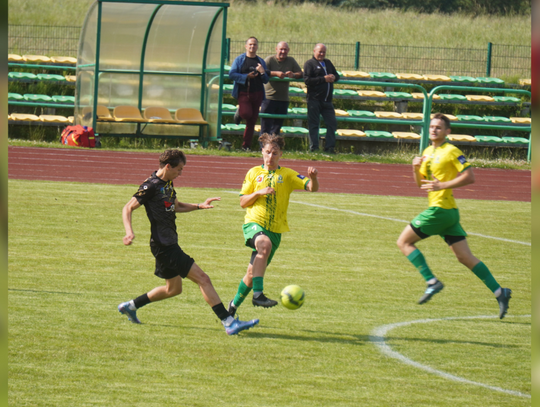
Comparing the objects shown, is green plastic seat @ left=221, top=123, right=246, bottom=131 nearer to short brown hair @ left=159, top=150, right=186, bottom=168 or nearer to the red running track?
the red running track

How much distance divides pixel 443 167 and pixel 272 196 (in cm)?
179

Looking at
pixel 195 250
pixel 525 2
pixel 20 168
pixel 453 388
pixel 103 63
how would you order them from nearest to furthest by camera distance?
pixel 453 388 → pixel 195 250 → pixel 20 168 → pixel 103 63 → pixel 525 2

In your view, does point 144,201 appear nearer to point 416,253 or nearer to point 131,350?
point 131,350

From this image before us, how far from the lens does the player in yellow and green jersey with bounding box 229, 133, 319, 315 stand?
633 cm

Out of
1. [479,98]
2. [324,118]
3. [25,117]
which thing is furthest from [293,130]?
[25,117]

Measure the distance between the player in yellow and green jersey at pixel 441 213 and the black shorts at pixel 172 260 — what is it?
2389 millimetres

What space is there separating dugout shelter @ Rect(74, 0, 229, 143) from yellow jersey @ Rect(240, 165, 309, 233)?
13.0 metres

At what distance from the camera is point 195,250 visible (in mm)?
9898

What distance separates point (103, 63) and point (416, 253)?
15.6 m

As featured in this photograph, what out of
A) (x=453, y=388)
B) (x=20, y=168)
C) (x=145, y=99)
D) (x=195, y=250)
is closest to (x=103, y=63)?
(x=145, y=99)

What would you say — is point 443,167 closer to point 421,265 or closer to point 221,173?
point 421,265

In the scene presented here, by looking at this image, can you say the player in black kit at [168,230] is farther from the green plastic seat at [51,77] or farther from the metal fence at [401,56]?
the metal fence at [401,56]

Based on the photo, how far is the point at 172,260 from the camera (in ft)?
19.1

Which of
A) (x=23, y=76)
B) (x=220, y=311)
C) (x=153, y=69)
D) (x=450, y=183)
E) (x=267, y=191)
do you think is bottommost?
(x=220, y=311)
